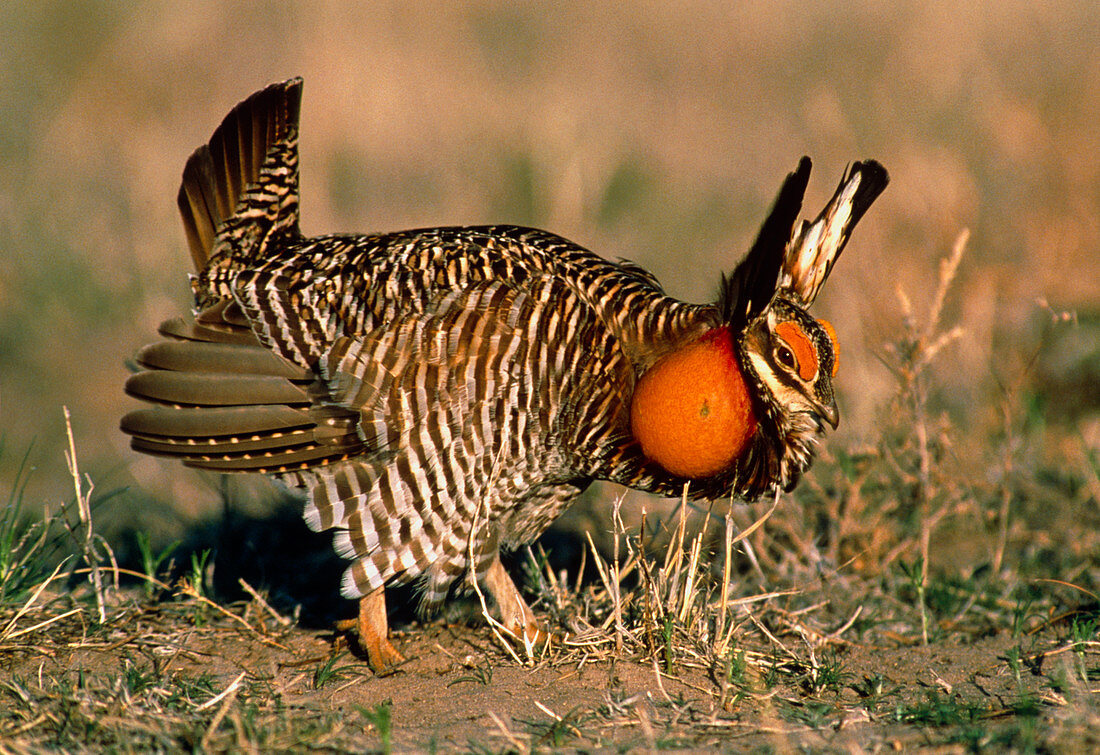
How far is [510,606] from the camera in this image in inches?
142

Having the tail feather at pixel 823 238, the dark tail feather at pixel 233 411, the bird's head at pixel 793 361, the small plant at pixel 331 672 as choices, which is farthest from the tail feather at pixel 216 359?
the tail feather at pixel 823 238

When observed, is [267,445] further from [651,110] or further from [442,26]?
[442,26]

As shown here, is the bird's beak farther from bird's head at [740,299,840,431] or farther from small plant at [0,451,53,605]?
small plant at [0,451,53,605]

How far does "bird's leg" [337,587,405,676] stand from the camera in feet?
11.0

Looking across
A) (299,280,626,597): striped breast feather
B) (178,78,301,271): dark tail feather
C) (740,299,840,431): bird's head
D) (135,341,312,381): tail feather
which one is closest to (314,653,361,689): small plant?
(299,280,626,597): striped breast feather

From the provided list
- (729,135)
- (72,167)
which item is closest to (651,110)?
(729,135)

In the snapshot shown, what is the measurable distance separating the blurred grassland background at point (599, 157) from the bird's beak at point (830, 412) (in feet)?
3.80

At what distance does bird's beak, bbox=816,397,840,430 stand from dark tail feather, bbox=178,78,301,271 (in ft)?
6.75

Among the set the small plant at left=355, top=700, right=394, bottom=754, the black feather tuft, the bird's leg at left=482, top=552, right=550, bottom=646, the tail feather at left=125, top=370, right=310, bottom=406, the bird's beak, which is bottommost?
the bird's leg at left=482, top=552, right=550, bottom=646

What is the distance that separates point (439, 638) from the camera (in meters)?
3.62

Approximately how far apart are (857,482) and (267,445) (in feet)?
6.94

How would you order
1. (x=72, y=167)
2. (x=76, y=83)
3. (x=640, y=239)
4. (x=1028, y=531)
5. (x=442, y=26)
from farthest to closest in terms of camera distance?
1. (x=442, y=26)
2. (x=76, y=83)
3. (x=72, y=167)
4. (x=640, y=239)
5. (x=1028, y=531)

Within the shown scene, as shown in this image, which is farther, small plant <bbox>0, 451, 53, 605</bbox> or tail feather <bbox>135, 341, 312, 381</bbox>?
tail feather <bbox>135, 341, 312, 381</bbox>

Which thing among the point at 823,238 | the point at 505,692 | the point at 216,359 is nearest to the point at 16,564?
the point at 216,359
